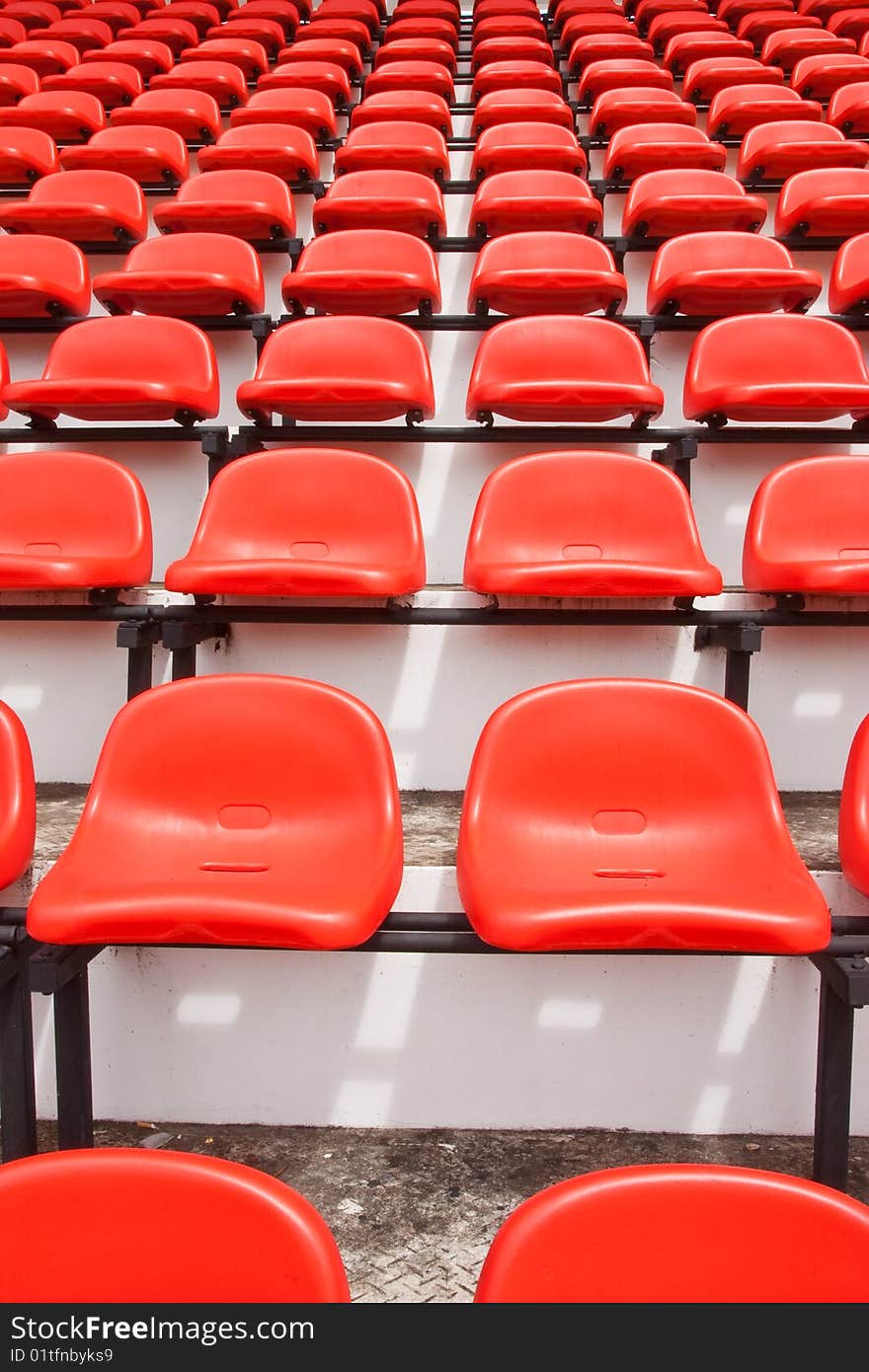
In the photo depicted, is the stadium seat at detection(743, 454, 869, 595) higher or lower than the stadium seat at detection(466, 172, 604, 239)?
lower

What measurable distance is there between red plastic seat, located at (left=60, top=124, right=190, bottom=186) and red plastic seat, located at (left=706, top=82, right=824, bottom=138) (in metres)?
1.72

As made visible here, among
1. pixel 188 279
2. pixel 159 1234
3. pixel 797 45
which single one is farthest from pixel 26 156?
pixel 159 1234

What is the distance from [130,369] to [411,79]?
238 centimetres

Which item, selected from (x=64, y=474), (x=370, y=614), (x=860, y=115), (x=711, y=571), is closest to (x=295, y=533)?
(x=370, y=614)

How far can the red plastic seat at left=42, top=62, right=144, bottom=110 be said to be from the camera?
3.92 meters

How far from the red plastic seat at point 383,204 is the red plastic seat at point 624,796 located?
6.54ft

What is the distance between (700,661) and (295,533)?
26.9 inches

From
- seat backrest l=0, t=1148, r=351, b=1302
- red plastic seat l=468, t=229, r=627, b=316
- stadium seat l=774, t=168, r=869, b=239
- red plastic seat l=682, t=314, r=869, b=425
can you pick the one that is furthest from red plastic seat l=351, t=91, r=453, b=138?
seat backrest l=0, t=1148, r=351, b=1302

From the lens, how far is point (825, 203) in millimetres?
2646

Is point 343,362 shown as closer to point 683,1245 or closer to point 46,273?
point 46,273

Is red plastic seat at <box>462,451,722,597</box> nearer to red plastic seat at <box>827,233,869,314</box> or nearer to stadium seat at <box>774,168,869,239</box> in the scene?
red plastic seat at <box>827,233,869,314</box>

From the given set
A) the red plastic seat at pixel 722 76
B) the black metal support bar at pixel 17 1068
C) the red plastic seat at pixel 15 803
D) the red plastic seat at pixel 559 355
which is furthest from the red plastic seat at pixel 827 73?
the black metal support bar at pixel 17 1068

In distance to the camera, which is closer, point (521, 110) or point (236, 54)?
point (521, 110)

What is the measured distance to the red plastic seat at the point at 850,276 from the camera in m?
2.40
